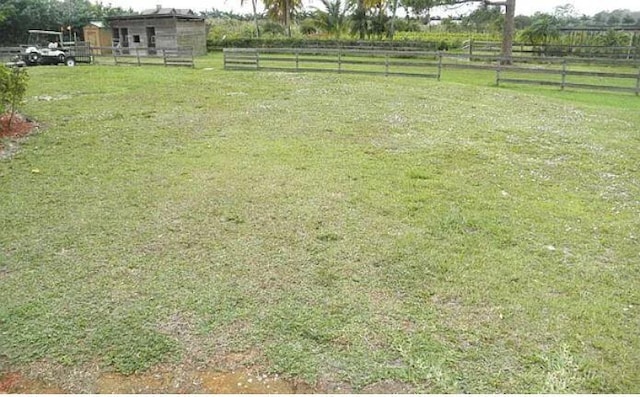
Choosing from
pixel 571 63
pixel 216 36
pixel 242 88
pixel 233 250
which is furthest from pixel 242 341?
pixel 216 36

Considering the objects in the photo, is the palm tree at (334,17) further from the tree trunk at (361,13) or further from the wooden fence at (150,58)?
the wooden fence at (150,58)

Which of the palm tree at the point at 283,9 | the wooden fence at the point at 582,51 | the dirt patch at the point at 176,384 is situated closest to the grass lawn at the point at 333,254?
the dirt patch at the point at 176,384

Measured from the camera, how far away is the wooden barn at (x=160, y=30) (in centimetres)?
2883

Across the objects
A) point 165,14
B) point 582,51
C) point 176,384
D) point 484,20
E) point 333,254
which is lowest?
point 176,384

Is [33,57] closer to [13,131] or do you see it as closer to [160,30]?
[160,30]

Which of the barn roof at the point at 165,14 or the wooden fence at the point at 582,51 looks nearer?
the wooden fence at the point at 582,51

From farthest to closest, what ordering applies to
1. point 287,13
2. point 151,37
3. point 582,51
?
point 287,13
point 151,37
point 582,51

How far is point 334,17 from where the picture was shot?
118 ft

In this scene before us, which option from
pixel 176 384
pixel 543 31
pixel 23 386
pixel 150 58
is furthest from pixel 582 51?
pixel 23 386

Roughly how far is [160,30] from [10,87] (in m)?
22.6

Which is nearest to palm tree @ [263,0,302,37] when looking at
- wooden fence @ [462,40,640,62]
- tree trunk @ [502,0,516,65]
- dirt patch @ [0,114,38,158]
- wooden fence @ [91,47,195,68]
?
wooden fence @ [91,47,195,68]

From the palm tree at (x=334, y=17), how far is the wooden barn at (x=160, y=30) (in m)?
9.45

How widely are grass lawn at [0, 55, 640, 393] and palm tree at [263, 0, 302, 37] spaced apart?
3120 cm

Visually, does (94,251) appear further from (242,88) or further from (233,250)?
(242,88)
